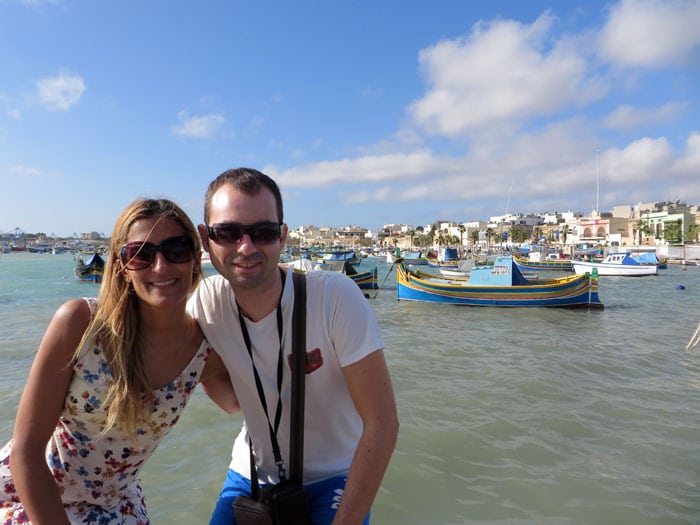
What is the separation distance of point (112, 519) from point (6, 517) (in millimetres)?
388

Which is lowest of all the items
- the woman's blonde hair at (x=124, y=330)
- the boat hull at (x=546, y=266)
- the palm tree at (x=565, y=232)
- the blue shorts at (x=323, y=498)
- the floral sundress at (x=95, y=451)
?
the boat hull at (x=546, y=266)

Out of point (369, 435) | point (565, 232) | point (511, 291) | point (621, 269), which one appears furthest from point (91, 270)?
point (565, 232)

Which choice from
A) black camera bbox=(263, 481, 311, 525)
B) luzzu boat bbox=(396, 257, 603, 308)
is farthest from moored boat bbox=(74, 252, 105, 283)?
black camera bbox=(263, 481, 311, 525)

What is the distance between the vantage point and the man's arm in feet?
6.00

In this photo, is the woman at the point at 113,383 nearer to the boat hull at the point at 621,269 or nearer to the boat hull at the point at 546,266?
the boat hull at the point at 621,269

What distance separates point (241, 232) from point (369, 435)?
3.34 ft

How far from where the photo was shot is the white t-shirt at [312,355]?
1.95 m

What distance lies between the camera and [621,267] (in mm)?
44125

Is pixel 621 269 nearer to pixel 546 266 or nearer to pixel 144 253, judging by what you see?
pixel 546 266

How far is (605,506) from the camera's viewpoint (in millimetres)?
4508

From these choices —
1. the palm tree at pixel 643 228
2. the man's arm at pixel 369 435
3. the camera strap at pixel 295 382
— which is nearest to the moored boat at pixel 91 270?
the camera strap at pixel 295 382

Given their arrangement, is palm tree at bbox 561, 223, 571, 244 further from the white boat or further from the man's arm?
the man's arm

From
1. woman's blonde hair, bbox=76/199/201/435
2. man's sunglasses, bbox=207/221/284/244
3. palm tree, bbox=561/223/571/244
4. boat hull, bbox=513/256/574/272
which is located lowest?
boat hull, bbox=513/256/574/272

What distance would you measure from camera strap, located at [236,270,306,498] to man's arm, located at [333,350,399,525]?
0.73 feet
